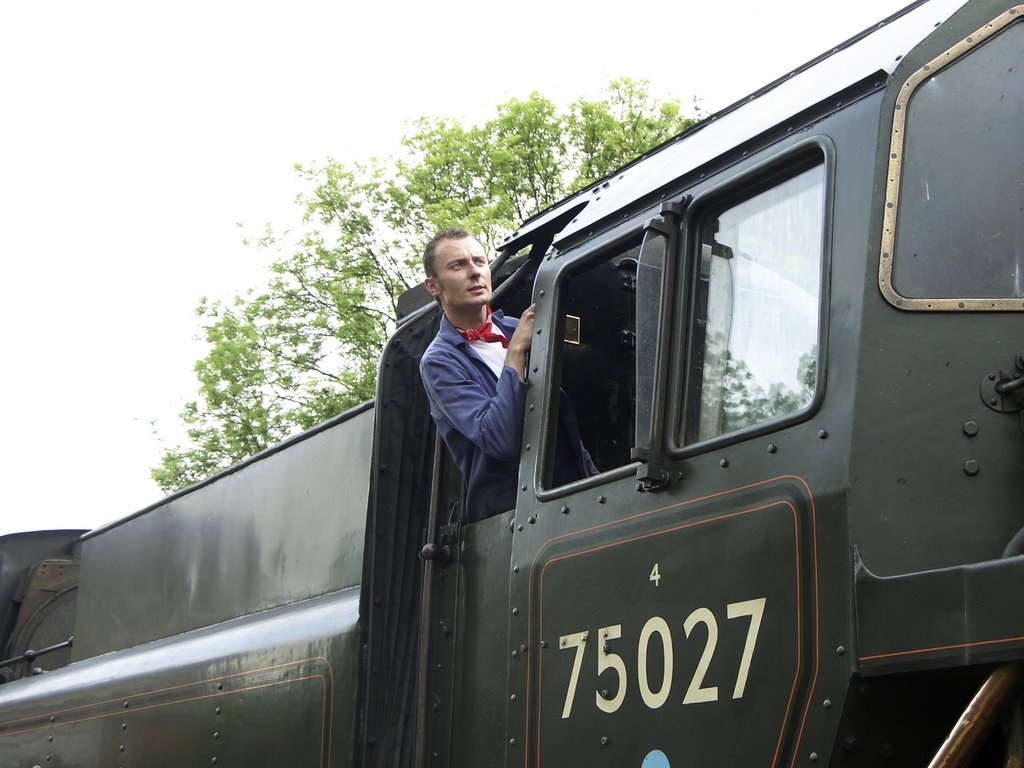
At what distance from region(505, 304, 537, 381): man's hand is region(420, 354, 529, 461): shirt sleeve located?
48 mm

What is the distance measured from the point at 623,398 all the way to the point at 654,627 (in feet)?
3.83

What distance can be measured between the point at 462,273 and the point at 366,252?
1750 cm

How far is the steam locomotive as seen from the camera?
8.56ft

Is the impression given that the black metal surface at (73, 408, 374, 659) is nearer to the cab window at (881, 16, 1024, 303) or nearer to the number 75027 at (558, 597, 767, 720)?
the number 75027 at (558, 597, 767, 720)

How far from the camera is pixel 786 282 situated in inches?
123

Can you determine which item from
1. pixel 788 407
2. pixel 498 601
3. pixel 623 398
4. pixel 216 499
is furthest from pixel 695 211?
pixel 216 499

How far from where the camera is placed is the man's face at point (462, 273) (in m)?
4.32

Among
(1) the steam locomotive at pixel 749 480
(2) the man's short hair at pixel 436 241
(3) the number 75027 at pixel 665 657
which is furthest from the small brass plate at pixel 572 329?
(3) the number 75027 at pixel 665 657

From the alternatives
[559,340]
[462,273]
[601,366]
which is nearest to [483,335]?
[462,273]

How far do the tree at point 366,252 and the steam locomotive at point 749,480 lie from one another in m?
16.1

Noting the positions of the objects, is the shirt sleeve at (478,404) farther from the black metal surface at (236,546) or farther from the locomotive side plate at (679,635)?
the black metal surface at (236,546)

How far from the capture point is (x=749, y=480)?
9.63 feet

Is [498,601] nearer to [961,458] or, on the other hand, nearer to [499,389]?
[499,389]

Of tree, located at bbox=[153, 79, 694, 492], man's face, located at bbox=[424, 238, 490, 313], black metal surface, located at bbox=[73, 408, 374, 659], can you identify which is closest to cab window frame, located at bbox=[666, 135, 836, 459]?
man's face, located at bbox=[424, 238, 490, 313]
